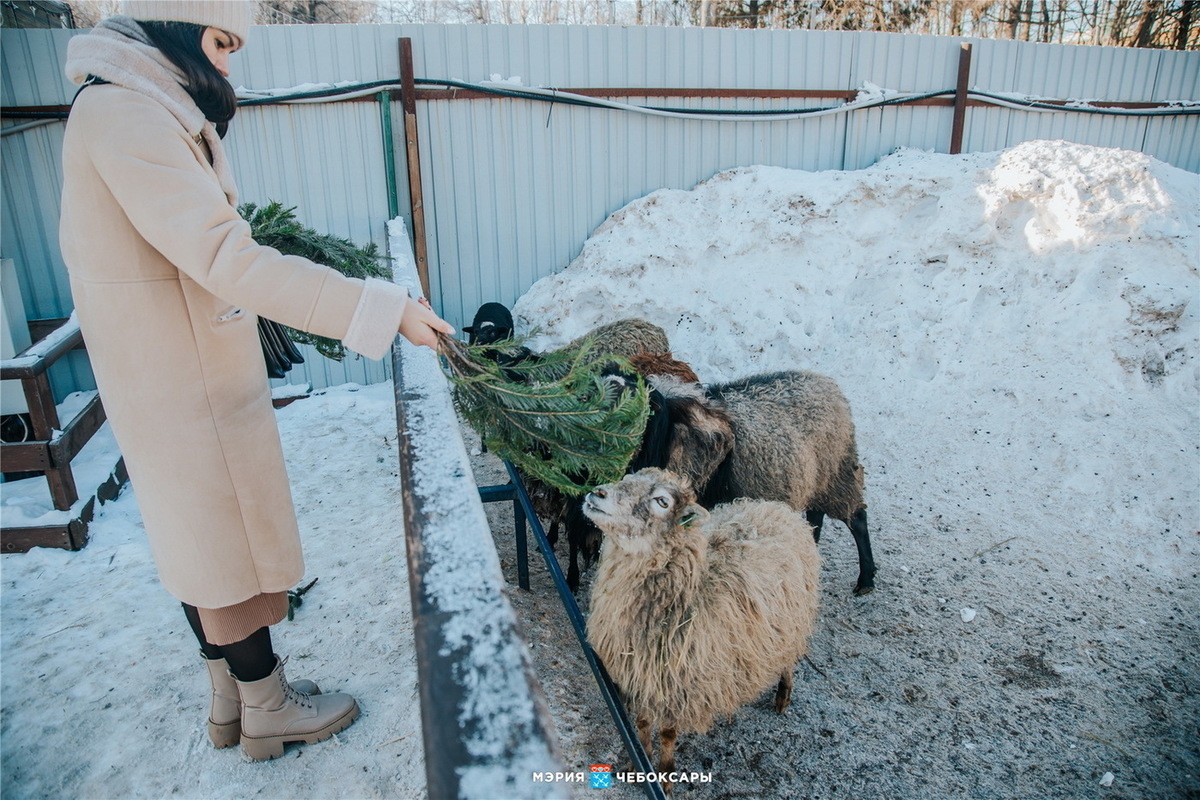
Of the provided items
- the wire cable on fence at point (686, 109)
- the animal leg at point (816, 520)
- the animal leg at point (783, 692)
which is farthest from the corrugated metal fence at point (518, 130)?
the animal leg at point (783, 692)

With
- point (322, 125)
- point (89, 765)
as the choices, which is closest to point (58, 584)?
point (89, 765)

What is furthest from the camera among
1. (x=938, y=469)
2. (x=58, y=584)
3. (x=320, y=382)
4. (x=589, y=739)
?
(x=320, y=382)

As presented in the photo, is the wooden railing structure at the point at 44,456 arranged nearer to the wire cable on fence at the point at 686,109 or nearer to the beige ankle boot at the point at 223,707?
the beige ankle boot at the point at 223,707

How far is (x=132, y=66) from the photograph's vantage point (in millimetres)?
1491

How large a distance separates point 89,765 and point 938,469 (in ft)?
16.6

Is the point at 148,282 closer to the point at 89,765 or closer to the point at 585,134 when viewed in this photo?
the point at 89,765

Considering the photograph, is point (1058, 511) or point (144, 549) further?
point (1058, 511)

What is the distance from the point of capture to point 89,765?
7.34 ft

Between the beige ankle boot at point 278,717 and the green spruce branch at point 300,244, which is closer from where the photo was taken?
the beige ankle boot at point 278,717

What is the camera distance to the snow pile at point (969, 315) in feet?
15.1

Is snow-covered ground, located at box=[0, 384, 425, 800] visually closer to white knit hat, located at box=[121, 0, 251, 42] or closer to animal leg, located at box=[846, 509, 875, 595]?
white knit hat, located at box=[121, 0, 251, 42]

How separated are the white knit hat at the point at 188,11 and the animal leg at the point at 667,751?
101 inches

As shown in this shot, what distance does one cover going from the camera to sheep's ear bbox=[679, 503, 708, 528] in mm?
2529

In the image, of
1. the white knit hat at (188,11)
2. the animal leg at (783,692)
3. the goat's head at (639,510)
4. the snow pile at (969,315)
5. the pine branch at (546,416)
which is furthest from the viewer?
the snow pile at (969,315)
